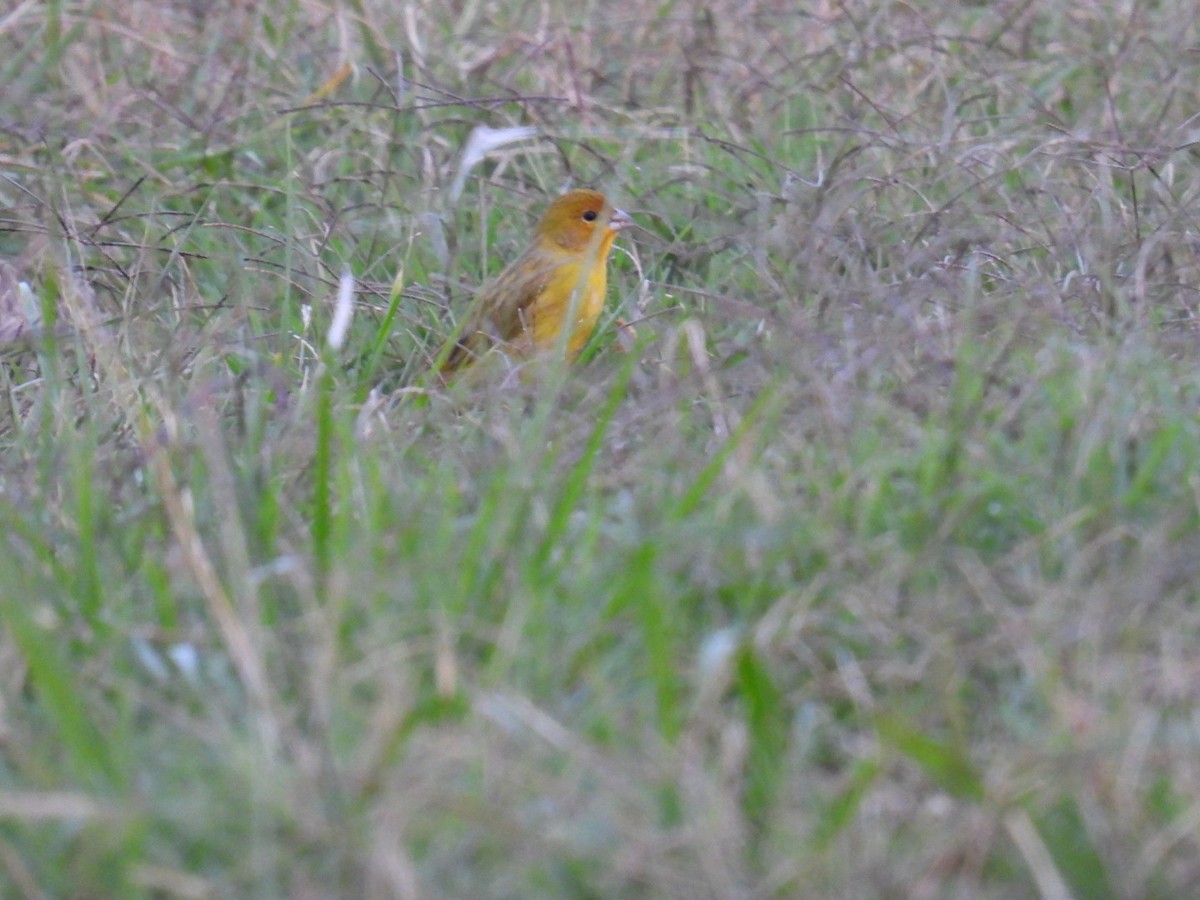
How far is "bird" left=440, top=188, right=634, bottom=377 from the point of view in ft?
17.3

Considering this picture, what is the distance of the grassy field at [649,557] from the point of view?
2447mm

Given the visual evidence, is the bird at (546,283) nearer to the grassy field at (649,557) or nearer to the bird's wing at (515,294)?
the bird's wing at (515,294)

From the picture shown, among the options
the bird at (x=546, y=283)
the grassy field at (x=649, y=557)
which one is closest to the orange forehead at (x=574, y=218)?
the bird at (x=546, y=283)

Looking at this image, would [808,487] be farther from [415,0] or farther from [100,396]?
[415,0]

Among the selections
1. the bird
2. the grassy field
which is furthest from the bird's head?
the grassy field

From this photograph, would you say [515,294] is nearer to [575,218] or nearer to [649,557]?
[575,218]

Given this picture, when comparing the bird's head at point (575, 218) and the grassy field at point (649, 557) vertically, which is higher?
the grassy field at point (649, 557)

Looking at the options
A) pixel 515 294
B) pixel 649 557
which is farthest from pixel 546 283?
pixel 649 557

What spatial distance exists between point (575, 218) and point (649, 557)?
278 centimetres

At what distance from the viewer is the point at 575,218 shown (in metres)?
5.54

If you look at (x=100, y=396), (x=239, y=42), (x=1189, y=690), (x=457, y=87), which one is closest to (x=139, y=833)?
(x=1189, y=690)

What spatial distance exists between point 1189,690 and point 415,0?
536 cm

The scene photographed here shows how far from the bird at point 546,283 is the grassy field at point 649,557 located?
120mm

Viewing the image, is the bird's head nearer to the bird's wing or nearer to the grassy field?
the bird's wing
